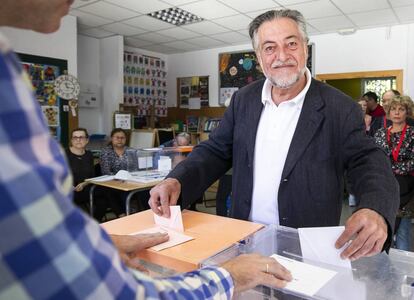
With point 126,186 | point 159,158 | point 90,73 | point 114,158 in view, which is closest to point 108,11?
point 90,73

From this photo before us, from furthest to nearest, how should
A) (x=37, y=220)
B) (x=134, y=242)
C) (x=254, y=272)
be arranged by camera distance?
(x=134, y=242) < (x=254, y=272) < (x=37, y=220)

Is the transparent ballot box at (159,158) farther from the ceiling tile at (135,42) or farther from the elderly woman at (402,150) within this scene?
the ceiling tile at (135,42)

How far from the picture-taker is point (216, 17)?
5250 millimetres

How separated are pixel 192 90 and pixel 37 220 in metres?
7.56

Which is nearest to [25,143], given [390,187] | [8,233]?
[8,233]

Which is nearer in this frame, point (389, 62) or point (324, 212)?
point (324, 212)

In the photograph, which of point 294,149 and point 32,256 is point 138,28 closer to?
point 294,149

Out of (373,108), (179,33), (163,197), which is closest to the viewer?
(163,197)

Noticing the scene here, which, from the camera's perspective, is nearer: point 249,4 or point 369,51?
point 249,4

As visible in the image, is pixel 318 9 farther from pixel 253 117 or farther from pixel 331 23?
pixel 253 117

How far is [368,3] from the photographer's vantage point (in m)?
4.59

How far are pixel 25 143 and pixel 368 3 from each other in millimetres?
5172

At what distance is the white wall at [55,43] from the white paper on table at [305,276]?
4.74m

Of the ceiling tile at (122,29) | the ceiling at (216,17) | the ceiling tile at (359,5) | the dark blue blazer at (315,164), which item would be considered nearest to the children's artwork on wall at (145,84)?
the ceiling at (216,17)
